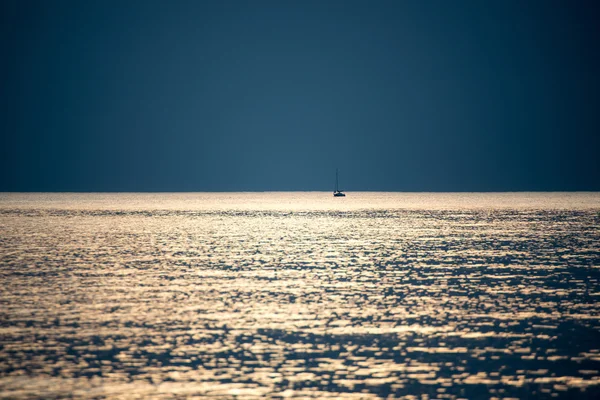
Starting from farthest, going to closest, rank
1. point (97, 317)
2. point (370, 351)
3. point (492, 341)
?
1. point (97, 317)
2. point (492, 341)
3. point (370, 351)

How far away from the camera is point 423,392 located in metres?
20.5

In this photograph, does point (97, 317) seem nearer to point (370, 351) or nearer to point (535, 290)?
point (370, 351)

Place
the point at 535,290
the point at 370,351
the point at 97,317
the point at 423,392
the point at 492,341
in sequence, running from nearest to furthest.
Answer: the point at 423,392
the point at 370,351
the point at 492,341
the point at 97,317
the point at 535,290

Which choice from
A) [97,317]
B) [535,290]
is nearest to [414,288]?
[535,290]

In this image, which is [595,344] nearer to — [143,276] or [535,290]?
[535,290]

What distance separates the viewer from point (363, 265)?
54.4 m

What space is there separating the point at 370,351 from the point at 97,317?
1246cm

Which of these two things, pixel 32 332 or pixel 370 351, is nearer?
pixel 370 351

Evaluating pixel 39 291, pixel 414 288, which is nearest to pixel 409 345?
pixel 414 288

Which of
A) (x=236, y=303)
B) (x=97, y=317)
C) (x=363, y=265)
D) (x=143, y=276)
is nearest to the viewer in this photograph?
(x=97, y=317)

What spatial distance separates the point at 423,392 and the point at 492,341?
23.8ft

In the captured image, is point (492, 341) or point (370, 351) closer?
point (370, 351)

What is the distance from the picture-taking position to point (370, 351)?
25.3 m

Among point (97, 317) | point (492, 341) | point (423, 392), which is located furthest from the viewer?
point (97, 317)
